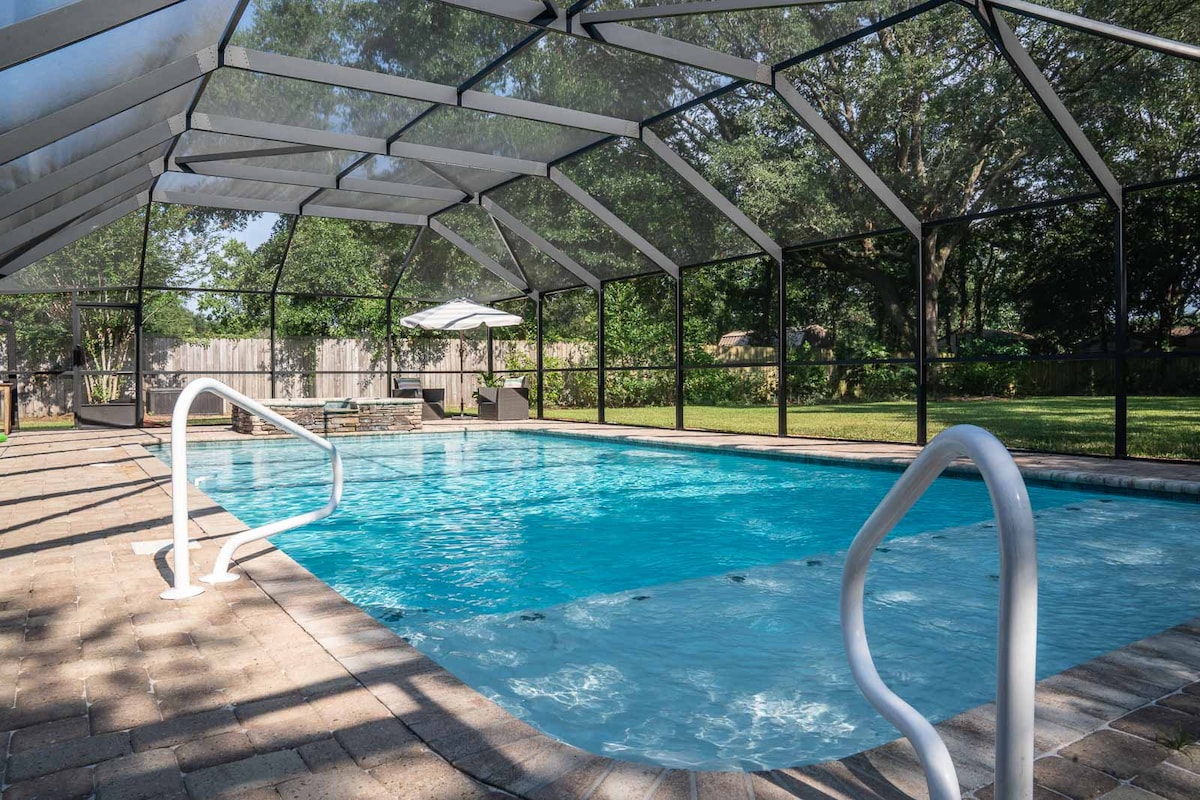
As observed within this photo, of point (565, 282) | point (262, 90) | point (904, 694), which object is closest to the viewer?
point (904, 694)

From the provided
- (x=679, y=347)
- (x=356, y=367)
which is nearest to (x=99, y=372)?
(x=356, y=367)

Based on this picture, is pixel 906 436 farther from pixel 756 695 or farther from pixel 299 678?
pixel 299 678

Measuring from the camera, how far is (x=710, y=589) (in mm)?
4344

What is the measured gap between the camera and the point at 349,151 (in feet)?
32.0

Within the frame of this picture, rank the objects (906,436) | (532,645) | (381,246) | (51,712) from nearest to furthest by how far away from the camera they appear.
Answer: (51,712)
(532,645)
(906,436)
(381,246)

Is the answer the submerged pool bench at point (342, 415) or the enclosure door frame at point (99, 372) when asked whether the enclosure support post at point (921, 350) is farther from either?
the enclosure door frame at point (99, 372)

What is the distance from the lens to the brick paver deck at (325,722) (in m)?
1.75

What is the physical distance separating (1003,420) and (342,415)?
12652 mm

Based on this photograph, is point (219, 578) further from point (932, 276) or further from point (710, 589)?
point (932, 276)

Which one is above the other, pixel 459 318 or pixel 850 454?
pixel 459 318

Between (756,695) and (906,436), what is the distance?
10156 mm

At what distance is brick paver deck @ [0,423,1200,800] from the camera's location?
1749 millimetres

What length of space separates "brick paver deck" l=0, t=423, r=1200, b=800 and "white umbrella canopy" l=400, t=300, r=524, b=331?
38.0 ft

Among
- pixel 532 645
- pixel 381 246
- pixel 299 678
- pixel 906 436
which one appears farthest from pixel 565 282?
pixel 299 678
